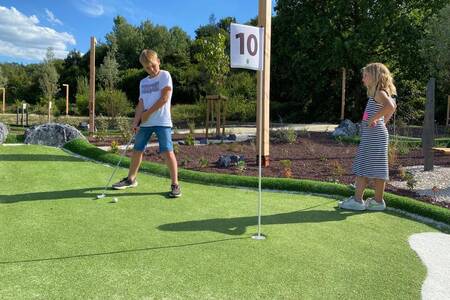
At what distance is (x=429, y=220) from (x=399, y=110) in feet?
61.6

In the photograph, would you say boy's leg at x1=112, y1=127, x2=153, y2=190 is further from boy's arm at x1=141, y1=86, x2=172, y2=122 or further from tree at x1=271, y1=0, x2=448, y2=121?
tree at x1=271, y1=0, x2=448, y2=121

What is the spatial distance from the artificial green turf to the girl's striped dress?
478mm

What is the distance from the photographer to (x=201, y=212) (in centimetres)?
482

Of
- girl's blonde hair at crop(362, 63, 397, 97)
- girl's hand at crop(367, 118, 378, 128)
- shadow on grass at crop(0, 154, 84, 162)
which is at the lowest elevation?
shadow on grass at crop(0, 154, 84, 162)

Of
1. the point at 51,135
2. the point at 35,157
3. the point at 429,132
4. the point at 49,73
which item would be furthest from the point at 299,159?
the point at 49,73

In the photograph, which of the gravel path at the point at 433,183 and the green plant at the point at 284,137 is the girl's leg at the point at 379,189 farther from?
the green plant at the point at 284,137

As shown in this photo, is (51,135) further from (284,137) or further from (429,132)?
(429,132)

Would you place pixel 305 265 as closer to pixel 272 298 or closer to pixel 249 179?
pixel 272 298

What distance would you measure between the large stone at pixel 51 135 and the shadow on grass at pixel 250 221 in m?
6.27

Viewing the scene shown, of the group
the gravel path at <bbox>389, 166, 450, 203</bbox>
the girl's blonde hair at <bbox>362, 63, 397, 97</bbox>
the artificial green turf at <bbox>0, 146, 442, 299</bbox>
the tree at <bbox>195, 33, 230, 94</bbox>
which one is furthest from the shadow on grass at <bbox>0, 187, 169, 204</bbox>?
the tree at <bbox>195, 33, 230, 94</bbox>

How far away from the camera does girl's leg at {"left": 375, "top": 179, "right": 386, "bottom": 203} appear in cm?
521

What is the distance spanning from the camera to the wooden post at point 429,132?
25.1 feet

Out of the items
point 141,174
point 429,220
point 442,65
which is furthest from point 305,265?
point 442,65

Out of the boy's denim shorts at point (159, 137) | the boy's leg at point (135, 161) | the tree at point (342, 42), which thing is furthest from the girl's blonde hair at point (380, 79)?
the tree at point (342, 42)
